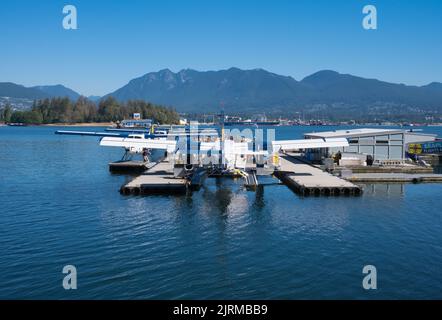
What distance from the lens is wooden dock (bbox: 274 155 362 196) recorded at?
1342 inches

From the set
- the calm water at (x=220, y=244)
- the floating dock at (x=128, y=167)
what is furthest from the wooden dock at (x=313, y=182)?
the floating dock at (x=128, y=167)

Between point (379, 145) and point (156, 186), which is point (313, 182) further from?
point (379, 145)

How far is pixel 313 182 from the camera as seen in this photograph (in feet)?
119

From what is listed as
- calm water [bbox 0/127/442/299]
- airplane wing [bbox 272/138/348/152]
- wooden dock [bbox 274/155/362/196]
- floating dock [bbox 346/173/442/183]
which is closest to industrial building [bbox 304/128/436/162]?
airplane wing [bbox 272/138/348/152]

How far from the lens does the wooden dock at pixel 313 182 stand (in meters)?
34.1

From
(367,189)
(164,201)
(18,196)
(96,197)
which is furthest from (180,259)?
(367,189)

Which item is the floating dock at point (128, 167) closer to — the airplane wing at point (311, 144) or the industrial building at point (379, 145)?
the airplane wing at point (311, 144)

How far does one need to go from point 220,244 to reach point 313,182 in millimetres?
16020

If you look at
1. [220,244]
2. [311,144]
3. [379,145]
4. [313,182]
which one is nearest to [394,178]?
[311,144]

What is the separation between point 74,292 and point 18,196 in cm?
1948

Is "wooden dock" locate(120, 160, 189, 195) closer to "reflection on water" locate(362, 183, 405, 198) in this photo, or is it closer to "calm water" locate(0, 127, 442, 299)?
"calm water" locate(0, 127, 442, 299)
